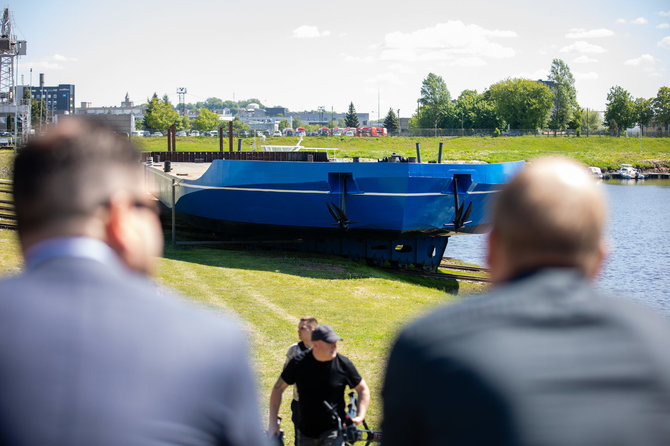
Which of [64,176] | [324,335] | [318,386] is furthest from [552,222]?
[318,386]

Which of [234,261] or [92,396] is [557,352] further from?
[234,261]

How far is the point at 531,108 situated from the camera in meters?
115

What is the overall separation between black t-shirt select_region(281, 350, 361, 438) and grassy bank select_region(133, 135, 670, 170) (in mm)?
78814

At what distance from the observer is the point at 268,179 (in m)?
18.9

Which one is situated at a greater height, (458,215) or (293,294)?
(458,215)

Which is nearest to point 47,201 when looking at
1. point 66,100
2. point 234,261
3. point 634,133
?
point 234,261

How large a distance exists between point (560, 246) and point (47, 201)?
1.31m

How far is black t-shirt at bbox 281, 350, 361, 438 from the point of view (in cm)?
515

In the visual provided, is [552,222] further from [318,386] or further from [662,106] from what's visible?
[662,106]

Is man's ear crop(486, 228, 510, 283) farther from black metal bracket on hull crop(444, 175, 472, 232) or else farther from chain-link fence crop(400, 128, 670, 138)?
chain-link fence crop(400, 128, 670, 138)

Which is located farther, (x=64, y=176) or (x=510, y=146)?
(x=510, y=146)

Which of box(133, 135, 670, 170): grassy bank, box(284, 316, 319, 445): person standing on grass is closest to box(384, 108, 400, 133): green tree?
box(133, 135, 670, 170): grassy bank

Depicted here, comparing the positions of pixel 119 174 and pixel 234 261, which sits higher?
pixel 119 174

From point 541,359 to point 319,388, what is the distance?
3.75 metres
